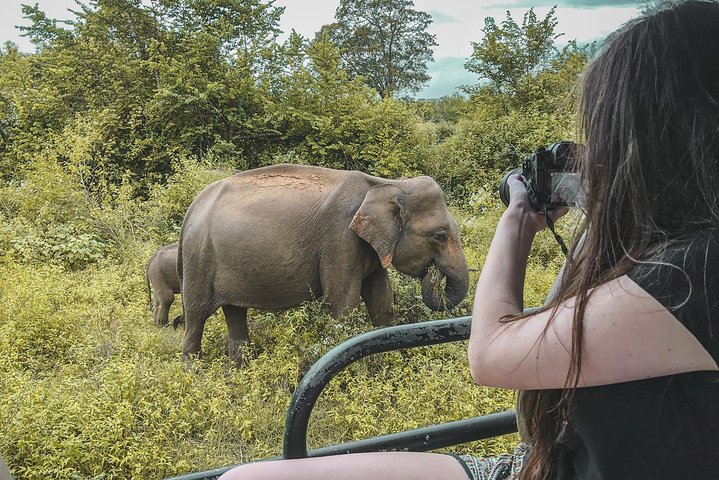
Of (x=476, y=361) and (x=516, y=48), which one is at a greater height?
(x=516, y=48)

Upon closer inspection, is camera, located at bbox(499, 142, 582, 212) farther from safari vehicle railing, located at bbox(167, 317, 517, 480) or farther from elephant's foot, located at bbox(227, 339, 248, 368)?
elephant's foot, located at bbox(227, 339, 248, 368)

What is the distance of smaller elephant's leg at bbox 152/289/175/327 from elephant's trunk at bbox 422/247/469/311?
1437mm

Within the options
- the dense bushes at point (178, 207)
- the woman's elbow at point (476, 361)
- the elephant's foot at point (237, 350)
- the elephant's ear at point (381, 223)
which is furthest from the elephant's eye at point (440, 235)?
the woman's elbow at point (476, 361)

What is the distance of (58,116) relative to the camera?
5.80 metres

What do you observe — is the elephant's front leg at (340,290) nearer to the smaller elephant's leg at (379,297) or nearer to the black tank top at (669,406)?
the smaller elephant's leg at (379,297)

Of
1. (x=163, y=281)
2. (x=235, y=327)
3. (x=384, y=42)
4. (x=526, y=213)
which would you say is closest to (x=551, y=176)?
(x=526, y=213)

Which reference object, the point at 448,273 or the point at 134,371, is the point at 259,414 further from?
the point at 448,273

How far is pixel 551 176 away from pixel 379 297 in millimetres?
2070

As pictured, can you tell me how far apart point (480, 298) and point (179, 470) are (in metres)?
1.34

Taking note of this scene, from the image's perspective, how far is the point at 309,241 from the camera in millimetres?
2502

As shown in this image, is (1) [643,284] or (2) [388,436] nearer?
(1) [643,284]

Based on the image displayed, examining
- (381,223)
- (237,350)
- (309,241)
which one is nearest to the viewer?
(381,223)

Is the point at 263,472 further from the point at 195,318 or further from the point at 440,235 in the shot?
the point at 195,318

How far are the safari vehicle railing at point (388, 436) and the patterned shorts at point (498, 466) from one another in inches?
3.0
